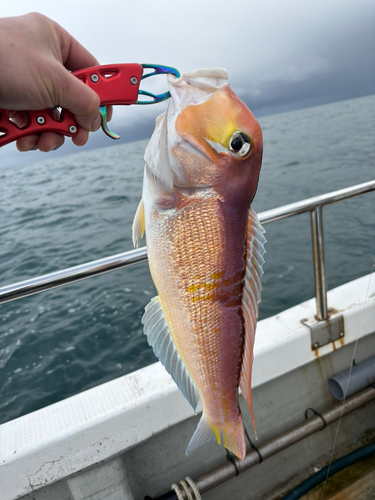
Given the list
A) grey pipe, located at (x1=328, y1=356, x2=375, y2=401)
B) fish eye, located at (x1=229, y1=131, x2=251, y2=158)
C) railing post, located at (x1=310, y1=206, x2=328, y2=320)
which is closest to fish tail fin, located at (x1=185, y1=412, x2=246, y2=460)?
fish eye, located at (x1=229, y1=131, x2=251, y2=158)

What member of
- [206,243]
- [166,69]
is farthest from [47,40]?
[206,243]

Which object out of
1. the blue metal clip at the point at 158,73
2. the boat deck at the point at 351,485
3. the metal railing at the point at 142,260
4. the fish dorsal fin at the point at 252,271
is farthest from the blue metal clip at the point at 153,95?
the boat deck at the point at 351,485

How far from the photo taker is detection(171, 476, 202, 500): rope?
1.85 m

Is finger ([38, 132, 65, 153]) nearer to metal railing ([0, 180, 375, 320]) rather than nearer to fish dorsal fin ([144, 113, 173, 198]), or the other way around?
fish dorsal fin ([144, 113, 173, 198])

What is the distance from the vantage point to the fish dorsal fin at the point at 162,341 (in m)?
0.95

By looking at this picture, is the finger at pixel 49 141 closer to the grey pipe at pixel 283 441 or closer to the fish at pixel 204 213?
the fish at pixel 204 213

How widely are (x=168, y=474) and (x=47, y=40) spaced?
6.42 ft

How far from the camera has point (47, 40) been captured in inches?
33.8

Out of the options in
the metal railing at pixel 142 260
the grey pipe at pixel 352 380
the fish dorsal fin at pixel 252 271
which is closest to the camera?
the fish dorsal fin at pixel 252 271

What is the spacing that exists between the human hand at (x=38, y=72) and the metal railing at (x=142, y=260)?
2.48 ft

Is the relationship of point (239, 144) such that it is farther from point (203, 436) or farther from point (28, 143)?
point (203, 436)

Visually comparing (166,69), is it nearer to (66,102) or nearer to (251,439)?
(66,102)

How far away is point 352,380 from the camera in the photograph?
2203 millimetres

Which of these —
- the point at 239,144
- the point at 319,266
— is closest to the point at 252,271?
the point at 239,144
